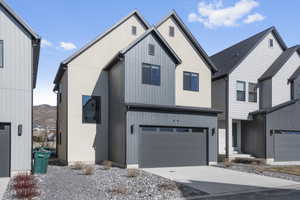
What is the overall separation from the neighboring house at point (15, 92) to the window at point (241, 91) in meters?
15.1

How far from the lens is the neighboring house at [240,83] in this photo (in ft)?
77.8

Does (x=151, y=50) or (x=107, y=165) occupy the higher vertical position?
(x=151, y=50)

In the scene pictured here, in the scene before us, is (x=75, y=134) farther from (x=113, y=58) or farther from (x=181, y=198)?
(x=181, y=198)

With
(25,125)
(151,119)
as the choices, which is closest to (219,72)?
(151,119)

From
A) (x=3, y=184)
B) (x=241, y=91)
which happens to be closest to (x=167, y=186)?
(x=3, y=184)

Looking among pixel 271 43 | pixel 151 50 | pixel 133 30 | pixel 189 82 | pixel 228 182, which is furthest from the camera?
pixel 271 43

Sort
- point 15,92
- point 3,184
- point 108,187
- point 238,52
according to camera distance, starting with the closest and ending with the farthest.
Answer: point 108,187, point 3,184, point 15,92, point 238,52

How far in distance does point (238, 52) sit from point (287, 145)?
8216mm

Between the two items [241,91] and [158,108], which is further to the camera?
[241,91]

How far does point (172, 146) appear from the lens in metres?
19.4

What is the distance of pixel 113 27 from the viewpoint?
21312 millimetres

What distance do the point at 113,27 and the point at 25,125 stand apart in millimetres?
9375

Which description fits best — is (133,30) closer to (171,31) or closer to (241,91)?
(171,31)

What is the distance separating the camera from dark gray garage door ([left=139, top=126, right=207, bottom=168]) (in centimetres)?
1857
